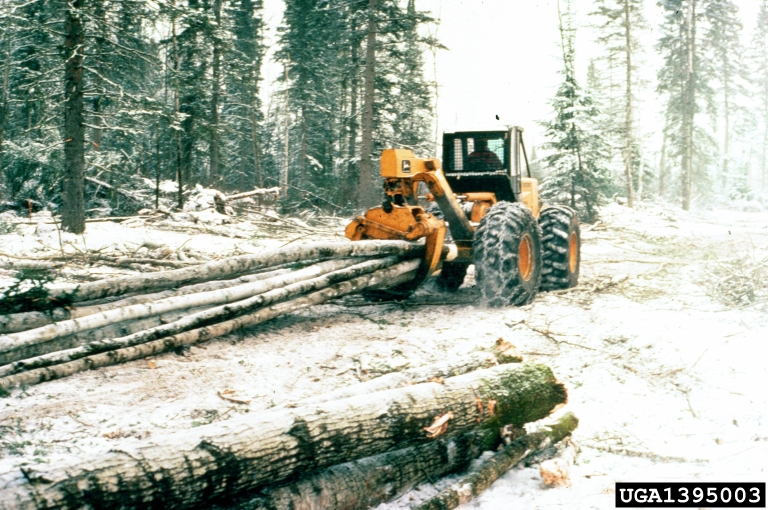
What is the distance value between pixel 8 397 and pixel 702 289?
8852 millimetres

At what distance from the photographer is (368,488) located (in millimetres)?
3143

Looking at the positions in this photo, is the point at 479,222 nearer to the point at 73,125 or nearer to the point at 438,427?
the point at 438,427

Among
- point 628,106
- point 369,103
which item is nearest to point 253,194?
point 369,103

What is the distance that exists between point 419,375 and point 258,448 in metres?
1.55

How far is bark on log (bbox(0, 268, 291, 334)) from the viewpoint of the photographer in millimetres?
4785

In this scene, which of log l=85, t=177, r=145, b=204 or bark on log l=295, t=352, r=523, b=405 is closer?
bark on log l=295, t=352, r=523, b=405

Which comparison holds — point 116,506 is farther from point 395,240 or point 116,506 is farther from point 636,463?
point 395,240

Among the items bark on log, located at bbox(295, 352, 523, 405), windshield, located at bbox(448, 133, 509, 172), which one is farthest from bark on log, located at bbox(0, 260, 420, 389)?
windshield, located at bbox(448, 133, 509, 172)

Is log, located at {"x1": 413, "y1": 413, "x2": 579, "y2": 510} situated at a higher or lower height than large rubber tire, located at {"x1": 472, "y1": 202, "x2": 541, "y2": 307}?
lower

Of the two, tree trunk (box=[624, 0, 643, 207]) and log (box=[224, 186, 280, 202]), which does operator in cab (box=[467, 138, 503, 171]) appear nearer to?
log (box=[224, 186, 280, 202])

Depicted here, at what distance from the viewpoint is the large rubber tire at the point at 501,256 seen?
7387mm

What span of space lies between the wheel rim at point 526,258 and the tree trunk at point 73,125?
425 inches

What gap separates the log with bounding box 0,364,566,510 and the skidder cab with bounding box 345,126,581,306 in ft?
12.0

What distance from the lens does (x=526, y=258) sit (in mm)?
8156
